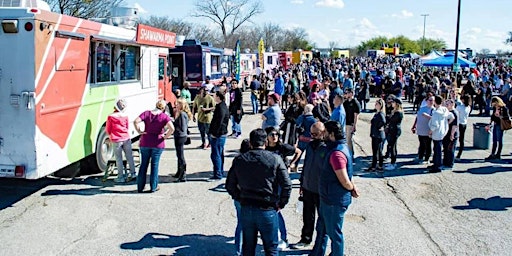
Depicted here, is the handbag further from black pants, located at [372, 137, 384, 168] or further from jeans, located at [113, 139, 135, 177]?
jeans, located at [113, 139, 135, 177]

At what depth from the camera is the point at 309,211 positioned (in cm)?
584

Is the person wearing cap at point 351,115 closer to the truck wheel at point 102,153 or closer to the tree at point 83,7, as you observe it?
the truck wheel at point 102,153

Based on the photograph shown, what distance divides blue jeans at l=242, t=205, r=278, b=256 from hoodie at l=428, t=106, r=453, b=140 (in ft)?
20.4

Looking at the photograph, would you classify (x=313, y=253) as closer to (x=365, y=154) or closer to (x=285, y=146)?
(x=285, y=146)

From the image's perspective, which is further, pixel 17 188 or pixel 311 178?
pixel 17 188

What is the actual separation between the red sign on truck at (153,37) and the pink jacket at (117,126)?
2170 mm

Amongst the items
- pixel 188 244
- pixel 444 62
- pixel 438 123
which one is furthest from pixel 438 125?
pixel 444 62

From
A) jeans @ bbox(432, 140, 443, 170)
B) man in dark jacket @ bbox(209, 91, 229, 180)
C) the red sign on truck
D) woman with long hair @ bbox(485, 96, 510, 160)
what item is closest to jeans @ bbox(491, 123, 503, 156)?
woman with long hair @ bbox(485, 96, 510, 160)

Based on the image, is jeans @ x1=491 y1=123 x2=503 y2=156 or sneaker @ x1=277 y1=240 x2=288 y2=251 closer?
sneaker @ x1=277 y1=240 x2=288 y2=251

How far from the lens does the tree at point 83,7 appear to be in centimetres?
2742

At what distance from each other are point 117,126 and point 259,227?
476 centimetres

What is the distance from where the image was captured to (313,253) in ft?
17.9

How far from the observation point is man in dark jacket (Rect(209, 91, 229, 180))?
9.02m

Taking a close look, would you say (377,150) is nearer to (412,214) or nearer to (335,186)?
(412,214)
